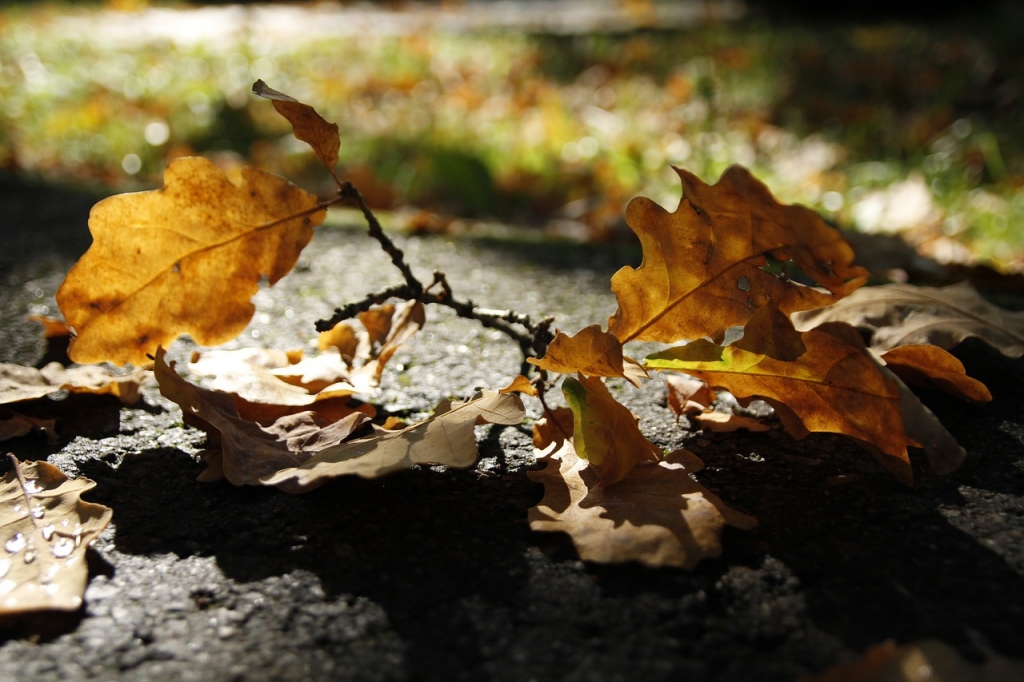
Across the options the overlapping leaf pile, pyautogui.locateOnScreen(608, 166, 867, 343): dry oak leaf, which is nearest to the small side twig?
the overlapping leaf pile

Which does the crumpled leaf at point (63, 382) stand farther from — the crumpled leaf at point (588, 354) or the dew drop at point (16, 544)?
the crumpled leaf at point (588, 354)

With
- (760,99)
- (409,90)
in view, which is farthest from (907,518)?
(409,90)

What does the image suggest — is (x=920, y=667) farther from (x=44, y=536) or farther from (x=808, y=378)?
(x=44, y=536)

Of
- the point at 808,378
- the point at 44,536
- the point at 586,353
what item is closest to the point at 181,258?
the point at 44,536

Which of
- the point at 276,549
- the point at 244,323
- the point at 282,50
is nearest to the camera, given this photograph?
the point at 276,549

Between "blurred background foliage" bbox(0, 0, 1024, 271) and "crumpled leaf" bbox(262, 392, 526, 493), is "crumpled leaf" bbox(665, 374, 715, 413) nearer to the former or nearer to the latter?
"crumpled leaf" bbox(262, 392, 526, 493)

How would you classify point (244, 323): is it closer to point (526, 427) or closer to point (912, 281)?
point (526, 427)

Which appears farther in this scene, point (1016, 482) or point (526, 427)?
point (526, 427)

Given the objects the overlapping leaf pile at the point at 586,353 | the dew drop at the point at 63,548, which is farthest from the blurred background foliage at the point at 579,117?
the dew drop at the point at 63,548
